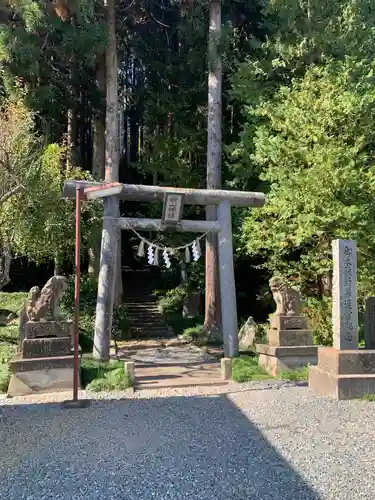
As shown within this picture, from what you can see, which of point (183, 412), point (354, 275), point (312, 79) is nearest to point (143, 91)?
point (312, 79)

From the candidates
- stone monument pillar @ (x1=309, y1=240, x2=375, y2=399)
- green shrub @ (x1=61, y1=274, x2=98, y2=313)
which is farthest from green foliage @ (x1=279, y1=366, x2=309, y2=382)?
green shrub @ (x1=61, y1=274, x2=98, y2=313)

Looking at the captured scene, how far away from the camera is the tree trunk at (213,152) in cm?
1391

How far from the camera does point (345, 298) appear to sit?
7516 mm

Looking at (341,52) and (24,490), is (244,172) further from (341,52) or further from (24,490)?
(24,490)

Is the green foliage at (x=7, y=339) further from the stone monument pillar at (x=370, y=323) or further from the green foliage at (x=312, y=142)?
the green foliage at (x=312, y=142)

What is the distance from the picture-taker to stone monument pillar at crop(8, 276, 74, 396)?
783cm

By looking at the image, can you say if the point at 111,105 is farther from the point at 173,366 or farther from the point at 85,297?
the point at 173,366

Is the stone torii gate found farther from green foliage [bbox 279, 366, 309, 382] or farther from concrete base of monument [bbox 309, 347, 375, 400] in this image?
concrete base of monument [bbox 309, 347, 375, 400]

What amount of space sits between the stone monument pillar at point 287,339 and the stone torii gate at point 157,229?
0.96 meters

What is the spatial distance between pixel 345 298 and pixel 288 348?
1898 millimetres

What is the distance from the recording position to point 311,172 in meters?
11.1

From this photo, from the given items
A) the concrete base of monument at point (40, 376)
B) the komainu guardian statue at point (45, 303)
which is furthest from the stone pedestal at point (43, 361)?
the komainu guardian statue at point (45, 303)

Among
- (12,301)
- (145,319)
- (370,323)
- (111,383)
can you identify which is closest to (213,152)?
(145,319)

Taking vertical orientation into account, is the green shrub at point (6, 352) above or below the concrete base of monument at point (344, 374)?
below
